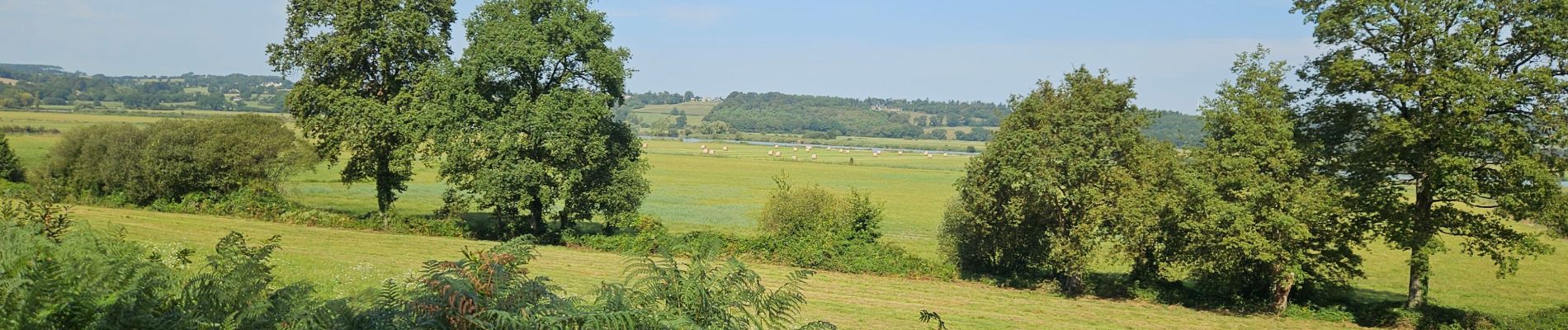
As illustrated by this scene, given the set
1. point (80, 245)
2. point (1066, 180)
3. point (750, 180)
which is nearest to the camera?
point (80, 245)

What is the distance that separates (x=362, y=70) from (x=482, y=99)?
6.12m

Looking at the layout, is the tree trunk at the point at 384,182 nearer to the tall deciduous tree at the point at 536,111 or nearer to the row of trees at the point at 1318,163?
the tall deciduous tree at the point at 536,111

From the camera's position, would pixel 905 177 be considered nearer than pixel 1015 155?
No

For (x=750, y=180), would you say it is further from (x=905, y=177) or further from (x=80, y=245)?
(x=80, y=245)

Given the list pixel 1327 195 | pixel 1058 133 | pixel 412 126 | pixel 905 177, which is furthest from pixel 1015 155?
pixel 905 177

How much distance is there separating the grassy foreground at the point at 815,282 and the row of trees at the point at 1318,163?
196 cm

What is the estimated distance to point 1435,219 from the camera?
23719mm

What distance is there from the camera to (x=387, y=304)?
18.0 feet

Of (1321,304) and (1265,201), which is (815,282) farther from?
(1321,304)

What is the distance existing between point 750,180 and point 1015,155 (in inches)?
2685

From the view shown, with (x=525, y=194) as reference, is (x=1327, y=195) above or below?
above

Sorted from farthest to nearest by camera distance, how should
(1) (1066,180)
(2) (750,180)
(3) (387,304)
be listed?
(2) (750,180), (1) (1066,180), (3) (387,304)

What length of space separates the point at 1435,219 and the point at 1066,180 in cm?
950

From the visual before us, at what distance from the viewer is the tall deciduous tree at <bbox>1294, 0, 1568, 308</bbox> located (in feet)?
70.9
